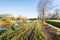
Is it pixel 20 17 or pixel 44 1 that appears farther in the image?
pixel 44 1

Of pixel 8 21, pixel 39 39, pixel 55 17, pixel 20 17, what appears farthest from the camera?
pixel 55 17

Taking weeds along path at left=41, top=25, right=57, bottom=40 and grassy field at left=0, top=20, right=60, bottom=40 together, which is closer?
grassy field at left=0, top=20, right=60, bottom=40

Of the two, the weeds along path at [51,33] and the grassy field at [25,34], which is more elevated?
the grassy field at [25,34]

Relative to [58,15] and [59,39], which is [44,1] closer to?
[58,15]

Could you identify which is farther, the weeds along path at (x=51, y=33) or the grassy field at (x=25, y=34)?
the weeds along path at (x=51, y=33)

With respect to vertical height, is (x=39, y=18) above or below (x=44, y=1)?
below

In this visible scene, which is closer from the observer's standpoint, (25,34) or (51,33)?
(25,34)

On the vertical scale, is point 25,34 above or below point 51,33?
above

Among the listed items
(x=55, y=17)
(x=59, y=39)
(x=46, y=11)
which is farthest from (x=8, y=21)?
(x=55, y=17)

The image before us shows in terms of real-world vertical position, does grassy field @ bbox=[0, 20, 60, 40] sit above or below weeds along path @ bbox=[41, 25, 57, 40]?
above

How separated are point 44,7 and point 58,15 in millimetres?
26718

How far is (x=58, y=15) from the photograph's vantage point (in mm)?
81750

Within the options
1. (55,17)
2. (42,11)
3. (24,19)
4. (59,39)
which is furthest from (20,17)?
(59,39)

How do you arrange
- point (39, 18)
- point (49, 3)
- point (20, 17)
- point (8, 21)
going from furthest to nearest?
1. point (39, 18)
2. point (49, 3)
3. point (20, 17)
4. point (8, 21)
